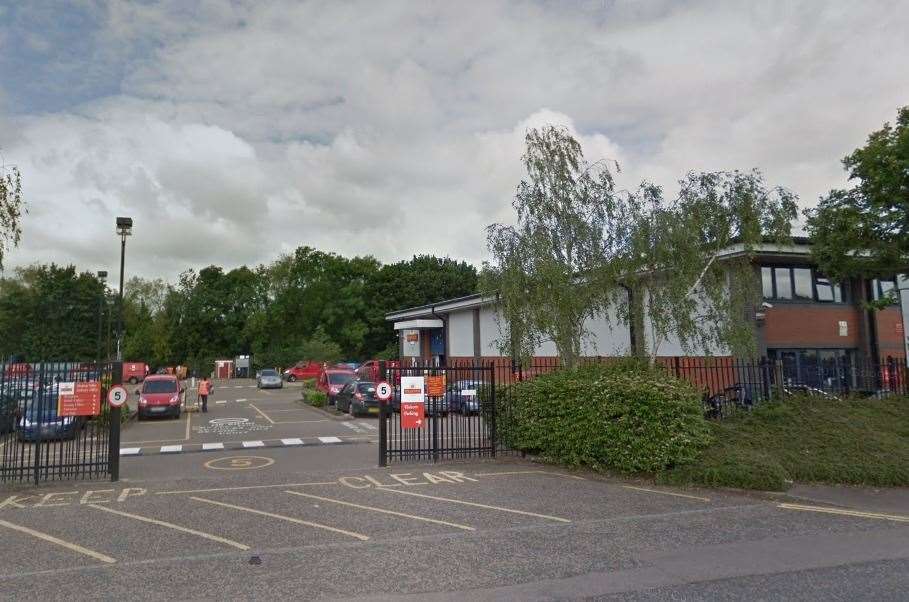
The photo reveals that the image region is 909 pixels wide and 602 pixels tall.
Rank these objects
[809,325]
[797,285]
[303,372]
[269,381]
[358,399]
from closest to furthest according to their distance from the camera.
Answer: [809,325] → [797,285] → [358,399] → [269,381] → [303,372]

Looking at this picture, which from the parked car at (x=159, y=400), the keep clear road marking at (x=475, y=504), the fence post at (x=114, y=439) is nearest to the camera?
the keep clear road marking at (x=475, y=504)

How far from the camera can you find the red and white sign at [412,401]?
12555mm

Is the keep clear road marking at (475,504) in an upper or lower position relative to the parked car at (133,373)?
lower

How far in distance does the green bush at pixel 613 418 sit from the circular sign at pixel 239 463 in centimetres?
518

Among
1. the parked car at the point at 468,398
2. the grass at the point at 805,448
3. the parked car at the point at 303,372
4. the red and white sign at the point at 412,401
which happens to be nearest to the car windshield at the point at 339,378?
the parked car at the point at 468,398

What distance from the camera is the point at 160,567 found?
652 centimetres

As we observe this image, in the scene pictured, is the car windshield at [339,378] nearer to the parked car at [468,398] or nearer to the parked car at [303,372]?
the parked car at [468,398]

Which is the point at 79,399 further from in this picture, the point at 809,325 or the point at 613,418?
the point at 809,325

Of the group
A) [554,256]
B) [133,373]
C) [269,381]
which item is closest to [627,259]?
[554,256]

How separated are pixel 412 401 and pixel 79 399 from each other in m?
5.74

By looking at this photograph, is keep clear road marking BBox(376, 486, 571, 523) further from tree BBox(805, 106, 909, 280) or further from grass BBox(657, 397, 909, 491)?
tree BBox(805, 106, 909, 280)

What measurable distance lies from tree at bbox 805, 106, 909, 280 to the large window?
398 cm

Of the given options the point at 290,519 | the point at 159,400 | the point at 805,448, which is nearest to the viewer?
the point at 290,519

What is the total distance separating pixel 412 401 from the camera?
1266 cm
